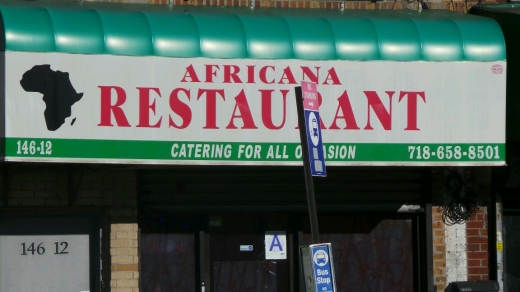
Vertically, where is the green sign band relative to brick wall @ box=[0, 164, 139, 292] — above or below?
above

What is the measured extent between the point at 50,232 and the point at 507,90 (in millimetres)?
5780

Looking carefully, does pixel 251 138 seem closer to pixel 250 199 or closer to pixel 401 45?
pixel 250 199

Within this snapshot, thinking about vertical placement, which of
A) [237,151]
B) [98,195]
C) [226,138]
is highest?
[226,138]

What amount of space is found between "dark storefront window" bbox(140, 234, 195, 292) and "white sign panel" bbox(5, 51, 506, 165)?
1.42 meters

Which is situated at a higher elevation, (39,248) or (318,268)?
(39,248)

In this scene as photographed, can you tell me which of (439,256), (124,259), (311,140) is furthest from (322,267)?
(439,256)

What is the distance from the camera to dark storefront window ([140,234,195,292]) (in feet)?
39.2

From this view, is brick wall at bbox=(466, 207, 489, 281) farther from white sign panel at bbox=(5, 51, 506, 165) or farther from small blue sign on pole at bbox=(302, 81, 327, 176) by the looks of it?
small blue sign on pole at bbox=(302, 81, 327, 176)

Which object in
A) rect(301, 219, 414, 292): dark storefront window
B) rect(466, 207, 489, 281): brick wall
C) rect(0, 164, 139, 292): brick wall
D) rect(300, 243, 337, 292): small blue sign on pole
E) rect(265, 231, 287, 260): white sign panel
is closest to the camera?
rect(300, 243, 337, 292): small blue sign on pole

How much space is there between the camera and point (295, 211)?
12.3 metres

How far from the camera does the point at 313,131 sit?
7.90 meters

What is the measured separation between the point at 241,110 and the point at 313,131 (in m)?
3.35

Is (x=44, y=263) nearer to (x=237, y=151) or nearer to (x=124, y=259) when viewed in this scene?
(x=124, y=259)

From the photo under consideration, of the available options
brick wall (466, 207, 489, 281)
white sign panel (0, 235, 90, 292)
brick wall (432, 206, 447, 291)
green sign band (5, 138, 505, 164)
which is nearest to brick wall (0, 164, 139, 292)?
white sign panel (0, 235, 90, 292)
